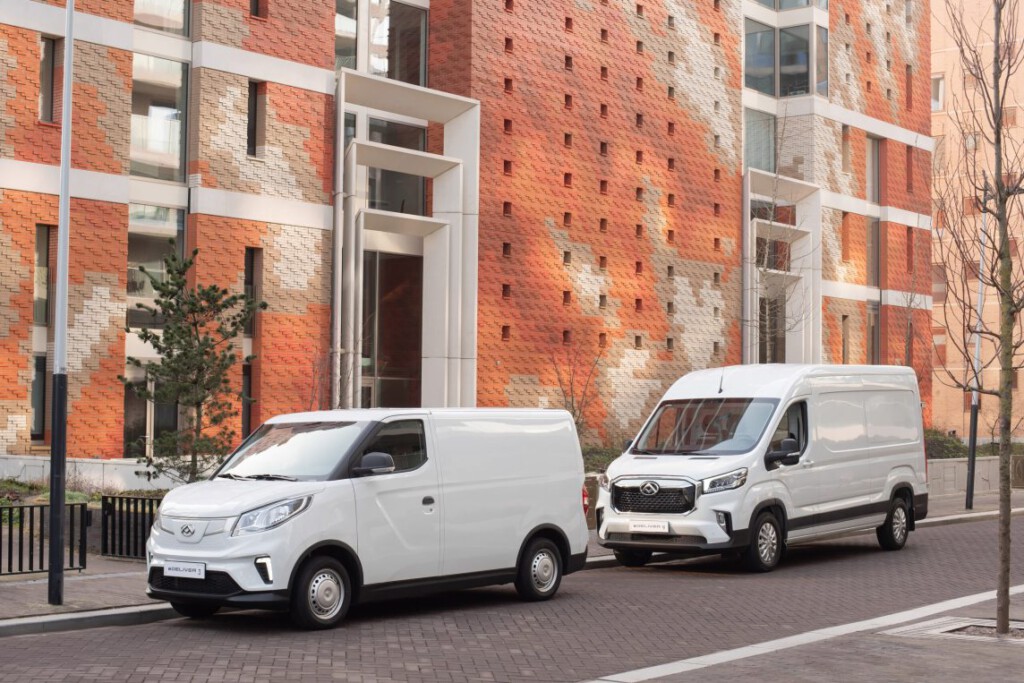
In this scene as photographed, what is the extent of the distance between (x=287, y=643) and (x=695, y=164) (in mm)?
31070

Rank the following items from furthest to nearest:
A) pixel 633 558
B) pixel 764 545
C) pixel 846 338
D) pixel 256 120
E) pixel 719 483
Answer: pixel 846 338 < pixel 256 120 < pixel 633 558 < pixel 764 545 < pixel 719 483

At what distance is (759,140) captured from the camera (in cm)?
4444

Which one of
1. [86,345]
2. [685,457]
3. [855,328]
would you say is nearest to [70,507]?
[685,457]

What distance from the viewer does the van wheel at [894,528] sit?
63.2 feet

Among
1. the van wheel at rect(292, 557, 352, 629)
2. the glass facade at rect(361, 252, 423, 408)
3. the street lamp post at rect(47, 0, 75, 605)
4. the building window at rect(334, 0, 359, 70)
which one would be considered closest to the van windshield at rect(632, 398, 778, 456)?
the van wheel at rect(292, 557, 352, 629)

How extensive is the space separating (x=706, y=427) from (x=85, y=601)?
321 inches

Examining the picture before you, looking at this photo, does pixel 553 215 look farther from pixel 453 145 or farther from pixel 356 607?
pixel 356 607

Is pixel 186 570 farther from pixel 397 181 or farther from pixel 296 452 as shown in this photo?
pixel 397 181

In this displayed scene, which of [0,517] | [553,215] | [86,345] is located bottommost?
[0,517]

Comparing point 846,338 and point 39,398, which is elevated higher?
point 846,338

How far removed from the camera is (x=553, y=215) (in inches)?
1369

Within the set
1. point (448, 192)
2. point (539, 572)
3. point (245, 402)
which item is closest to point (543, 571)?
point (539, 572)

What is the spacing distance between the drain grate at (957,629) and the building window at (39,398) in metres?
18.9

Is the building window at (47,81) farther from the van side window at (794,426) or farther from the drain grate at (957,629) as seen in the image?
the drain grate at (957,629)
